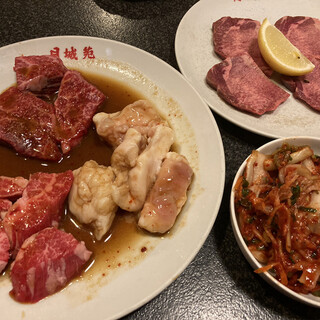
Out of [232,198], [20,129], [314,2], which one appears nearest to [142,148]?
[232,198]

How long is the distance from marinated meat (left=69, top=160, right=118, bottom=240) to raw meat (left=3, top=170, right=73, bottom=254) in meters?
0.10

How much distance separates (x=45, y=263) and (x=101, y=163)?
1.01 meters

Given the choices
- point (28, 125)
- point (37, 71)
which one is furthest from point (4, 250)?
point (37, 71)

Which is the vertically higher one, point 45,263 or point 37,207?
point 37,207

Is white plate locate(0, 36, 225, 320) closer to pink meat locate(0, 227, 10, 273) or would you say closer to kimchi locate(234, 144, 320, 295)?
pink meat locate(0, 227, 10, 273)

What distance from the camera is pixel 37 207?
7.89 ft

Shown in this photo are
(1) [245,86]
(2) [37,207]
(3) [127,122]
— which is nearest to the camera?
(2) [37,207]

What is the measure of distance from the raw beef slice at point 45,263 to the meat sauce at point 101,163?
0.14m

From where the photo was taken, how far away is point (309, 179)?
86.8 inches

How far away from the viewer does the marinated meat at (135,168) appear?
2447mm

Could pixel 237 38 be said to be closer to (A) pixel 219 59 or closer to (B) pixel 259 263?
(A) pixel 219 59

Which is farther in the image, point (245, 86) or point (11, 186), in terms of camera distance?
point (245, 86)

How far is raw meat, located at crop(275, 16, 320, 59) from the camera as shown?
3619mm

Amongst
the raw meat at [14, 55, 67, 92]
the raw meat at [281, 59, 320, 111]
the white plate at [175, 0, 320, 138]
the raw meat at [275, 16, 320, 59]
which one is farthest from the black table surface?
the raw meat at [275, 16, 320, 59]
